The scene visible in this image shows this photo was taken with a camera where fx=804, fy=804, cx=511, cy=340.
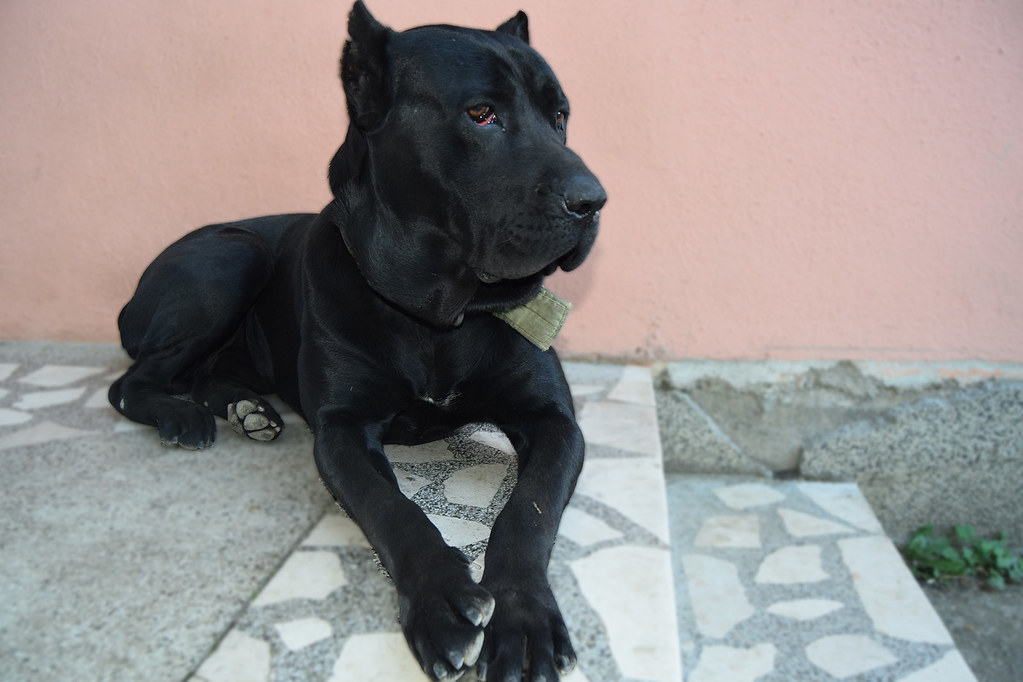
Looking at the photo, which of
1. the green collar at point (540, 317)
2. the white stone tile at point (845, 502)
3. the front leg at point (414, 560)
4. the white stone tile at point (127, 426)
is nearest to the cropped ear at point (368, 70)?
the green collar at point (540, 317)

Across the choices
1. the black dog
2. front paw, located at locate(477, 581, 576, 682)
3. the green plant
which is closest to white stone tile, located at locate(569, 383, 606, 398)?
the black dog

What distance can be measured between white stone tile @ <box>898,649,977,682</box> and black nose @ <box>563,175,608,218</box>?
5.55 feet

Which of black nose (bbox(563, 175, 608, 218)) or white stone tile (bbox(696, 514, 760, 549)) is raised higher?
black nose (bbox(563, 175, 608, 218))

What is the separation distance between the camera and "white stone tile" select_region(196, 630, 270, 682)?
1.53 m

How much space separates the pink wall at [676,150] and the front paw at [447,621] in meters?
2.06

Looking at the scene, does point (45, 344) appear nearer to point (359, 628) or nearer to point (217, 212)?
point (217, 212)

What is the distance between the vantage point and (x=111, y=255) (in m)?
3.47

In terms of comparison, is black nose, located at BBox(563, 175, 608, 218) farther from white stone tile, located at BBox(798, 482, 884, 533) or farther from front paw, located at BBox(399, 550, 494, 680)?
white stone tile, located at BBox(798, 482, 884, 533)

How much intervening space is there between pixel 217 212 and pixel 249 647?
2.25 meters

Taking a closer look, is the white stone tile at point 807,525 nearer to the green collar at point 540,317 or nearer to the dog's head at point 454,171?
the green collar at point 540,317

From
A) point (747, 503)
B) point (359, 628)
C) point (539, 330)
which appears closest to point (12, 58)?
point (539, 330)

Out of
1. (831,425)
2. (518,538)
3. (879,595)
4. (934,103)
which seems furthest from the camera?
(831,425)

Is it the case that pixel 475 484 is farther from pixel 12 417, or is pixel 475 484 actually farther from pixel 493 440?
pixel 12 417

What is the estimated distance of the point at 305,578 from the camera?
Answer: 182 centimetres
